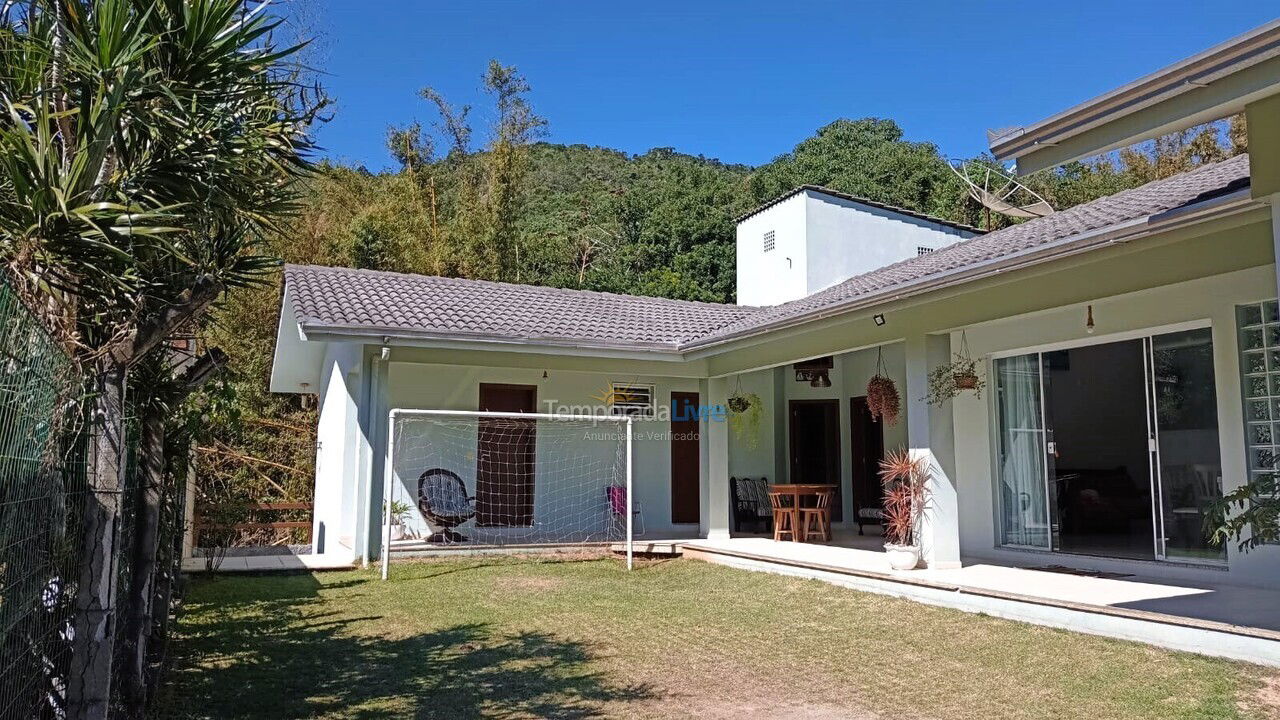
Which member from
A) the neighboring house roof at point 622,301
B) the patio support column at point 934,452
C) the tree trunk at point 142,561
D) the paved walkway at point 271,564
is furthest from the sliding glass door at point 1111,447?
the tree trunk at point 142,561

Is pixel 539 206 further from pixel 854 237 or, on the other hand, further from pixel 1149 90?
pixel 1149 90

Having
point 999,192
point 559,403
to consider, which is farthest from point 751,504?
point 999,192

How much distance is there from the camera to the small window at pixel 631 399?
46.9ft

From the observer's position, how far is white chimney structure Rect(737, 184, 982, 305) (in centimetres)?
1933

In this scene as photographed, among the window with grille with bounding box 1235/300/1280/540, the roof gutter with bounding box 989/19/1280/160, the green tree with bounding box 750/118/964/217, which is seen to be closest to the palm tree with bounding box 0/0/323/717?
the roof gutter with bounding box 989/19/1280/160

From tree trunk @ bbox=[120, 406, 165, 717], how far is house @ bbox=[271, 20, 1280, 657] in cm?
551

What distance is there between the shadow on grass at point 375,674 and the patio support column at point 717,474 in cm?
577

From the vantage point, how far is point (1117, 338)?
29.3 feet

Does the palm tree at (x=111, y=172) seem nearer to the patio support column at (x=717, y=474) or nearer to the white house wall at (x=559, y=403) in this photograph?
the white house wall at (x=559, y=403)

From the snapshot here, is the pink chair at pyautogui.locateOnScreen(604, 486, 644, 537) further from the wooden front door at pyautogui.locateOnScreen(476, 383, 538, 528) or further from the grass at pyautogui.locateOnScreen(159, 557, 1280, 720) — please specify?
the grass at pyautogui.locateOnScreen(159, 557, 1280, 720)

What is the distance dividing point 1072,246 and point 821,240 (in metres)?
12.8

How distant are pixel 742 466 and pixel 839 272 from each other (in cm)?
643

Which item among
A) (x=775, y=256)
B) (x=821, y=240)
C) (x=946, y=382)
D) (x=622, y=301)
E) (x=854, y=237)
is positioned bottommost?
(x=946, y=382)

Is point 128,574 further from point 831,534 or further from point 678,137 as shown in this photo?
point 678,137
